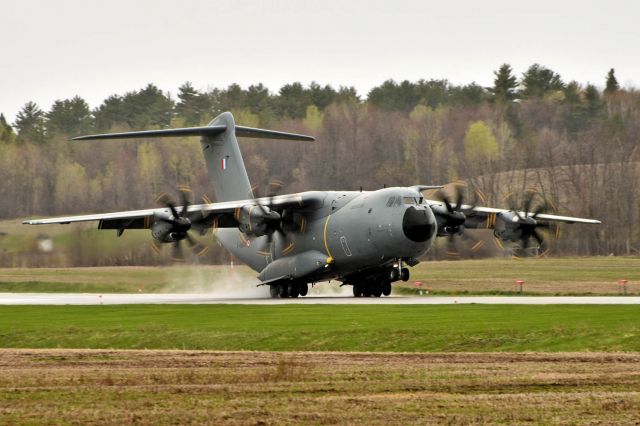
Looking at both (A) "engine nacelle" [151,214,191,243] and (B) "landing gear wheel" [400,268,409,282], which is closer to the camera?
(A) "engine nacelle" [151,214,191,243]

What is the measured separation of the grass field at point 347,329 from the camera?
2678 centimetres

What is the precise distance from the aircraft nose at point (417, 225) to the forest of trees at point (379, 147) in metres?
34.6

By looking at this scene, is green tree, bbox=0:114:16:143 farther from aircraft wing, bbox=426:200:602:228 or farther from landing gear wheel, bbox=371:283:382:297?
landing gear wheel, bbox=371:283:382:297

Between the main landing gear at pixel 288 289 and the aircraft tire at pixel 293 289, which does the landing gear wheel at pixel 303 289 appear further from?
the aircraft tire at pixel 293 289

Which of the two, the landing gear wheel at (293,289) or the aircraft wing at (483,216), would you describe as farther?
the landing gear wheel at (293,289)

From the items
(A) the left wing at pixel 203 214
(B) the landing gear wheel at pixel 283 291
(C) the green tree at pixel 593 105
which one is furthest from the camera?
(C) the green tree at pixel 593 105

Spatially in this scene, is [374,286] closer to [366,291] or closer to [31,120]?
[366,291]

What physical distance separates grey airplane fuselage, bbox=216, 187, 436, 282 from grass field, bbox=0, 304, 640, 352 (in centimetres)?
576

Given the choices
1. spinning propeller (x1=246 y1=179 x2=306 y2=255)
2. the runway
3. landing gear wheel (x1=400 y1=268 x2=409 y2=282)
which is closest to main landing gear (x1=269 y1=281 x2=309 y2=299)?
the runway

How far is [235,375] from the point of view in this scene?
67.2 ft

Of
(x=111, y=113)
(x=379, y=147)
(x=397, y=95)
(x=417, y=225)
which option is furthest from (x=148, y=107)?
(x=417, y=225)

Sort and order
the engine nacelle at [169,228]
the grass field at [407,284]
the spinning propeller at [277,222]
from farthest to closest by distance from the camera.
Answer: the grass field at [407,284] < the spinning propeller at [277,222] < the engine nacelle at [169,228]

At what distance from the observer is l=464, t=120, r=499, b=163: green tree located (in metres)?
117

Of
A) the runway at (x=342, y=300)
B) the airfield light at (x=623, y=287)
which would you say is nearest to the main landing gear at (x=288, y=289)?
the runway at (x=342, y=300)
